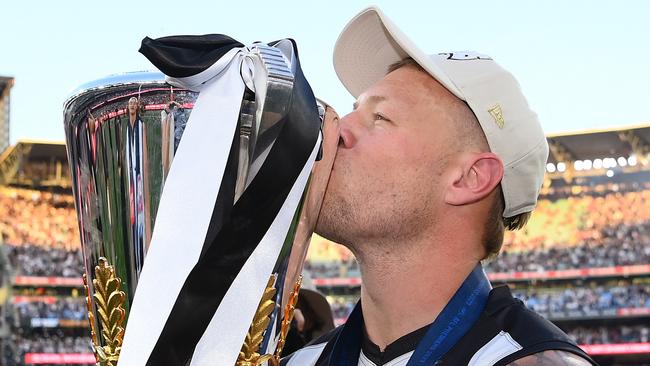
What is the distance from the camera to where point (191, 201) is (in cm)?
125

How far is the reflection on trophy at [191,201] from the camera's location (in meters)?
1.24

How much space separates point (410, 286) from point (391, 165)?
26 centimetres

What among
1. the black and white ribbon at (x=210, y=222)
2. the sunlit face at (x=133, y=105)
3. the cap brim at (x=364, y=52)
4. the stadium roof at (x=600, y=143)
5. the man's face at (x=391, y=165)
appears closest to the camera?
the black and white ribbon at (x=210, y=222)

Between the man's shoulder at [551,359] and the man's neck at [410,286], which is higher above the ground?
the man's shoulder at [551,359]

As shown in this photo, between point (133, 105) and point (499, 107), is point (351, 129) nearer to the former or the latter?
point (499, 107)

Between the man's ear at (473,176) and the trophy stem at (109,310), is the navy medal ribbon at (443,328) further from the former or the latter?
the trophy stem at (109,310)

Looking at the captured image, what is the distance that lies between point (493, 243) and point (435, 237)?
0.18m

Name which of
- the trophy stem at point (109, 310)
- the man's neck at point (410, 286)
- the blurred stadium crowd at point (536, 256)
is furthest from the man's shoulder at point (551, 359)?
the blurred stadium crowd at point (536, 256)

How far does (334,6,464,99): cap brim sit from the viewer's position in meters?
1.94

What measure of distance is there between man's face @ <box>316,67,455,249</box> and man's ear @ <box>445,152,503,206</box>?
3 cm

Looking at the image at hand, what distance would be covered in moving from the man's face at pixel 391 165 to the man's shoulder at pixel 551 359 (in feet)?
1.35

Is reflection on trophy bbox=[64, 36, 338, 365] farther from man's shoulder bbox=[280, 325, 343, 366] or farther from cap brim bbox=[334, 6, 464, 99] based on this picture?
cap brim bbox=[334, 6, 464, 99]

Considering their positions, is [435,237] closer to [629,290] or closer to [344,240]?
[344,240]

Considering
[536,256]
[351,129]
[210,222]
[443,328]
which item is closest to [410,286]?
[443,328]
